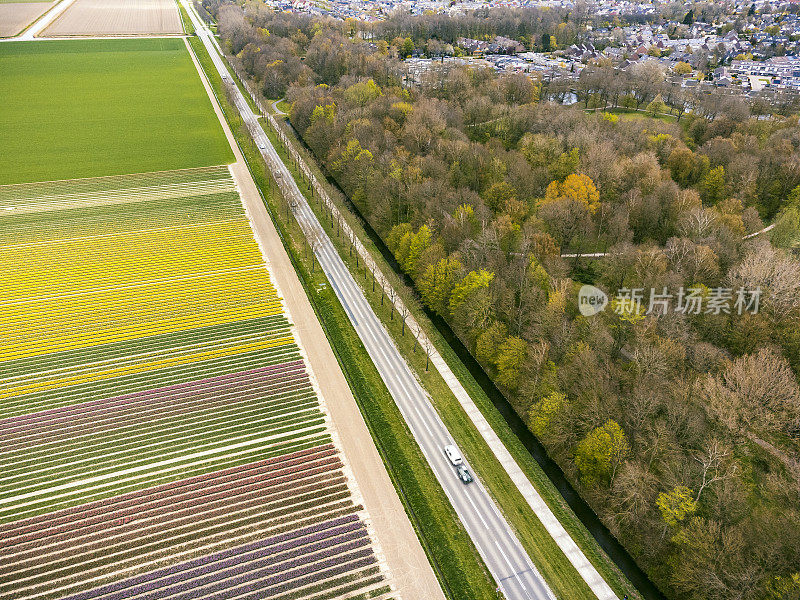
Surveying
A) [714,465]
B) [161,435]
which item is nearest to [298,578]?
[161,435]

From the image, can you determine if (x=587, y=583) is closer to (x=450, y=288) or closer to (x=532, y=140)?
(x=450, y=288)

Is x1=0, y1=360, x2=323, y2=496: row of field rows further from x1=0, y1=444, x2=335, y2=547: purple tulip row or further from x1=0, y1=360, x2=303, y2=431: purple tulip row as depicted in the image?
x1=0, y1=444, x2=335, y2=547: purple tulip row

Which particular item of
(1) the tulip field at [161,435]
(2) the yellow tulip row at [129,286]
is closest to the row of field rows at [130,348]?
(1) the tulip field at [161,435]

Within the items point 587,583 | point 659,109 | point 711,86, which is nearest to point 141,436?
point 587,583

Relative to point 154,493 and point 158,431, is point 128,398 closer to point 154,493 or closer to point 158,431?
point 158,431

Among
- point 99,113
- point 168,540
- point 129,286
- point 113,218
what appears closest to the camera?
point 168,540

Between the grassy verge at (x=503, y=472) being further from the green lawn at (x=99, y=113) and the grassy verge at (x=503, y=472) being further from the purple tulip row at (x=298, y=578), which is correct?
the green lawn at (x=99, y=113)
